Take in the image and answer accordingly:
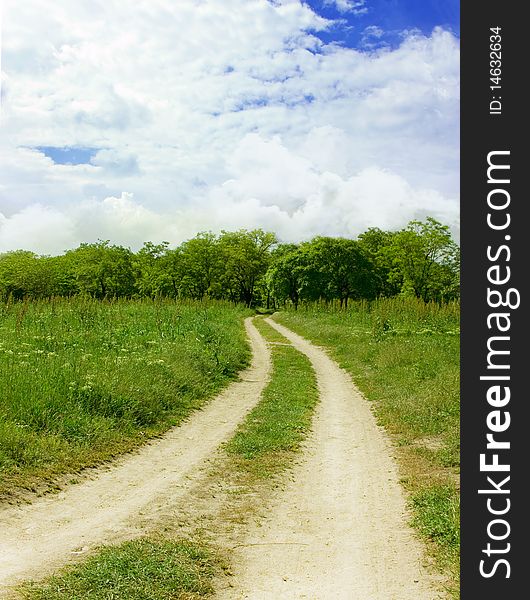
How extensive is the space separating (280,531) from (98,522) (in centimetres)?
195

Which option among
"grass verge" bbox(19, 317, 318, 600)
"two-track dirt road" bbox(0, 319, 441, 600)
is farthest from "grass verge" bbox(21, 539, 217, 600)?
"two-track dirt road" bbox(0, 319, 441, 600)

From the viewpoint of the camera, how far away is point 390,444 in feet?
31.7

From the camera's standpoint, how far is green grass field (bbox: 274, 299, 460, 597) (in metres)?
6.37

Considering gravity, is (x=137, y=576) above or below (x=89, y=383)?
below

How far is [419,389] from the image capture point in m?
13.2

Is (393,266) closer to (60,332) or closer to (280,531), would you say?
(60,332)

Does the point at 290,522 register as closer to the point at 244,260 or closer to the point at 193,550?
the point at 193,550

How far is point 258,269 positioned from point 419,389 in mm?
56489

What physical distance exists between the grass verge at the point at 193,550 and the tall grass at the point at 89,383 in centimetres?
190

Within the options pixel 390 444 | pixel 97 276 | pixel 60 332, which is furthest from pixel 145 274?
pixel 390 444

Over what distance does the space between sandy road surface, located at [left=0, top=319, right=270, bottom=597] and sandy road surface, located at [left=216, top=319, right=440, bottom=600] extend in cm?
145

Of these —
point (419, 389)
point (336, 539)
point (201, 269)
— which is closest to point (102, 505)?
point (336, 539)

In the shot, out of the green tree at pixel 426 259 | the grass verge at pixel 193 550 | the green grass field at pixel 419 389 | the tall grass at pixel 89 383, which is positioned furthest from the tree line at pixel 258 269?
the grass verge at pixel 193 550

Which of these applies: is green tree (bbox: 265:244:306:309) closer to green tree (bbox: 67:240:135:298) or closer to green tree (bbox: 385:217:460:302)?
green tree (bbox: 385:217:460:302)
